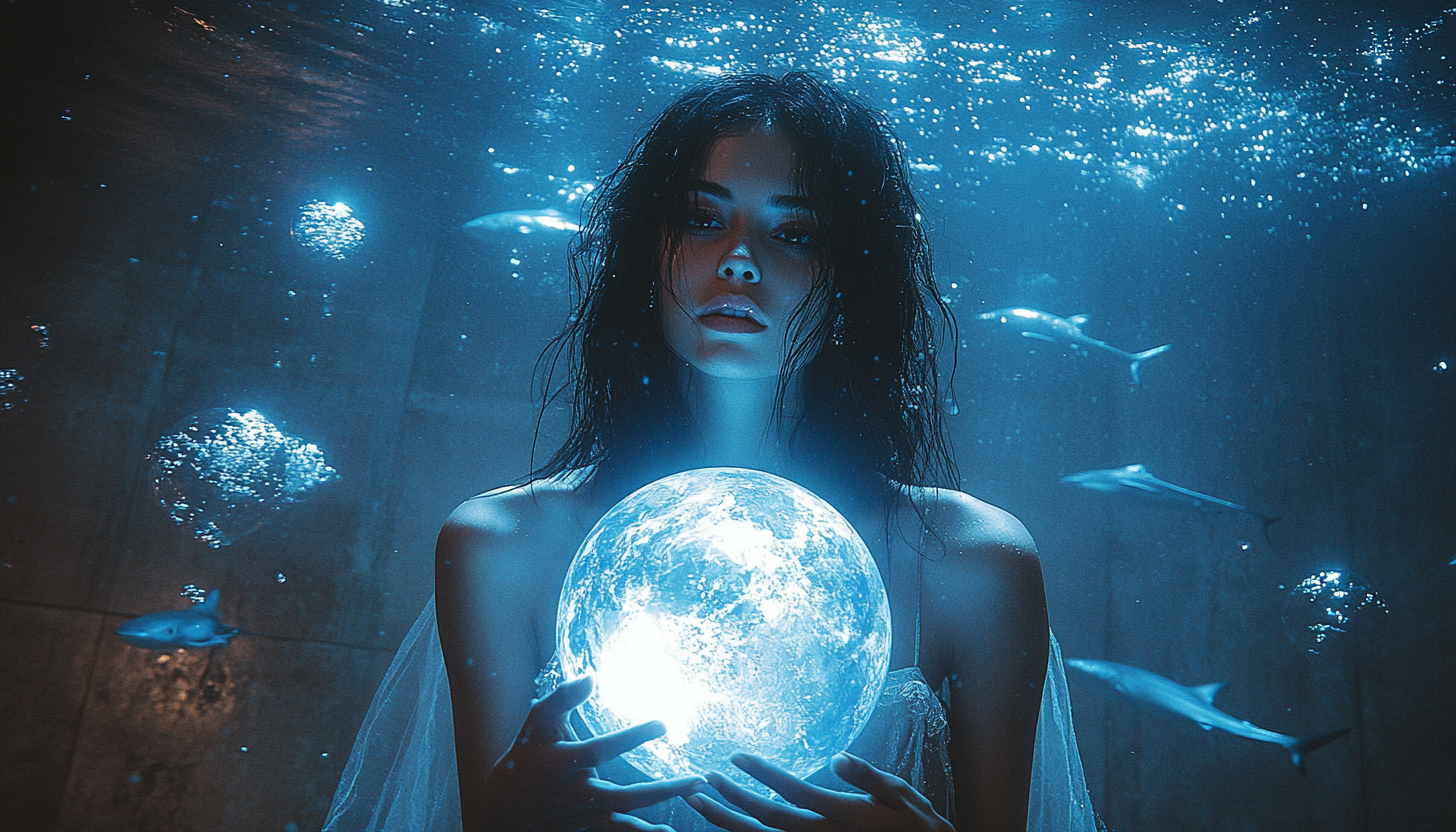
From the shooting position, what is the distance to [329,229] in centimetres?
479

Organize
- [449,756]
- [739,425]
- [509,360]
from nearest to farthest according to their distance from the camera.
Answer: [739,425] → [449,756] → [509,360]

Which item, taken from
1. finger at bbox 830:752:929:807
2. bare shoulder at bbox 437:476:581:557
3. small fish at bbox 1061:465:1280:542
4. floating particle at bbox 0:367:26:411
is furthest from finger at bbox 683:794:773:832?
floating particle at bbox 0:367:26:411

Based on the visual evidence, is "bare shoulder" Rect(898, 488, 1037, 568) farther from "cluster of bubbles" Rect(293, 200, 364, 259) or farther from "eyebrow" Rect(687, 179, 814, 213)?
"cluster of bubbles" Rect(293, 200, 364, 259)

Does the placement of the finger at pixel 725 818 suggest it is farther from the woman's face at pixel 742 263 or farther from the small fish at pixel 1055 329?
the small fish at pixel 1055 329

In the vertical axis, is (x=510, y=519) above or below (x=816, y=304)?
below

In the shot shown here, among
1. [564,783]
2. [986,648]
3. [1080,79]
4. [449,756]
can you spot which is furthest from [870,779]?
[1080,79]

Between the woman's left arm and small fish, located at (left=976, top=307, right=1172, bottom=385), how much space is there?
317 centimetres

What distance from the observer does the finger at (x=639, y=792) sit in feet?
3.40

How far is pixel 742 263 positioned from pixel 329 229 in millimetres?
4291

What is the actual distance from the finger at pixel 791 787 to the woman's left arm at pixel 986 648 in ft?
1.78

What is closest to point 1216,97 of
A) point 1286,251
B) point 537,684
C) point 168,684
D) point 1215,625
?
point 1286,251

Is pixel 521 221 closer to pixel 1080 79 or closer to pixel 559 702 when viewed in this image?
pixel 559 702

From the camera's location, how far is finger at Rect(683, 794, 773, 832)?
104cm

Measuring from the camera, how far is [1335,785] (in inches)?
173
